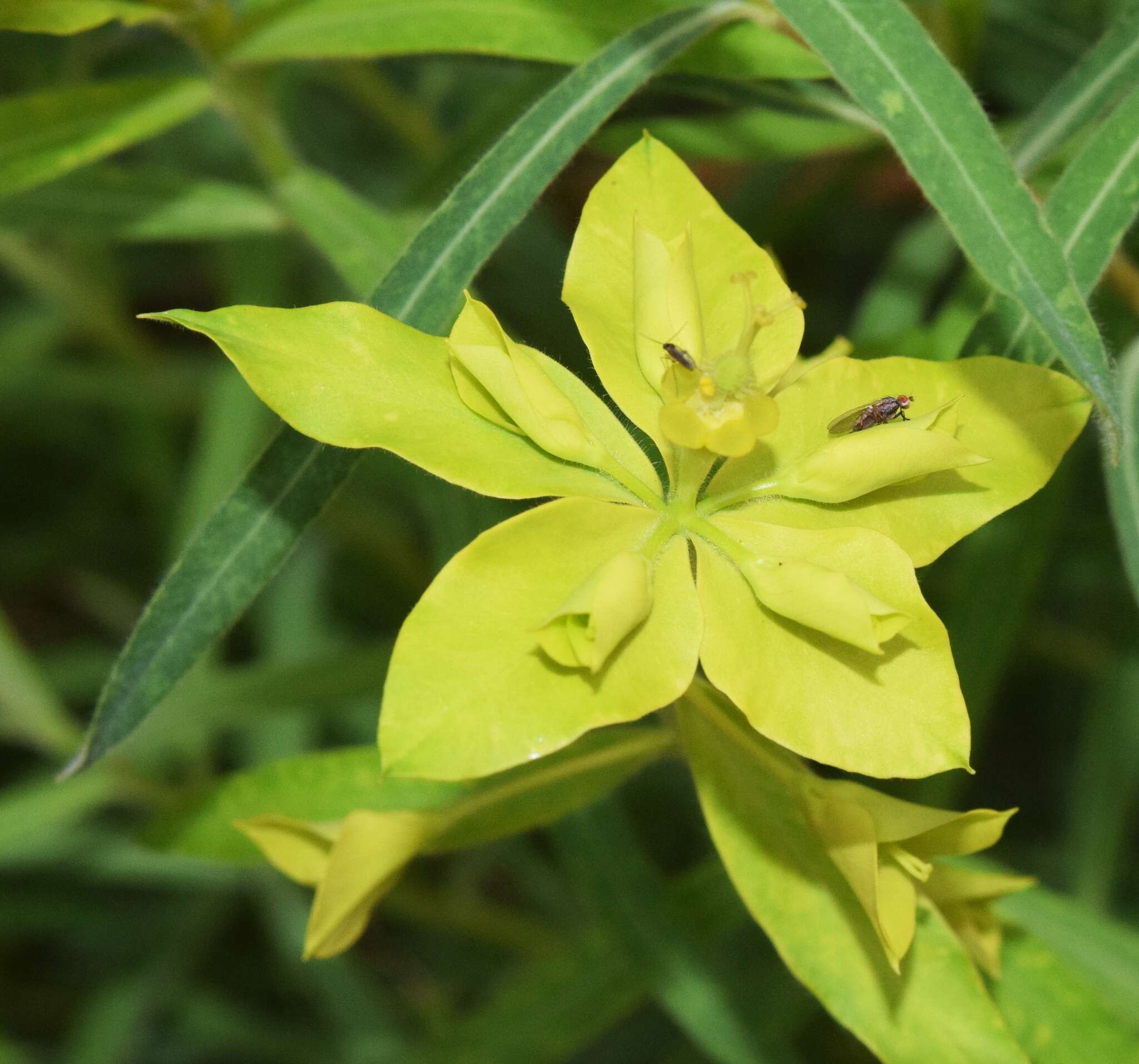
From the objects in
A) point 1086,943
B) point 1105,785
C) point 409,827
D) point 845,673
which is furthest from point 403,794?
point 1105,785

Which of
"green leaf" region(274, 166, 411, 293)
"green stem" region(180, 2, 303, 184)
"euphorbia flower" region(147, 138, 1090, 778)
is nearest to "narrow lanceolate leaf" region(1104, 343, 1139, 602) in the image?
"euphorbia flower" region(147, 138, 1090, 778)

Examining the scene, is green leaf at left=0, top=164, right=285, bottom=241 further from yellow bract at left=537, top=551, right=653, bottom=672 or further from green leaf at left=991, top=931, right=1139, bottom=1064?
green leaf at left=991, top=931, right=1139, bottom=1064

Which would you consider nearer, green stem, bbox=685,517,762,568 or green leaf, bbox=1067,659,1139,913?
green stem, bbox=685,517,762,568

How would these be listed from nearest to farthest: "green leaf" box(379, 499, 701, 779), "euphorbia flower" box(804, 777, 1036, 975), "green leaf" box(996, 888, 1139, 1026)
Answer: "green leaf" box(379, 499, 701, 779), "euphorbia flower" box(804, 777, 1036, 975), "green leaf" box(996, 888, 1139, 1026)

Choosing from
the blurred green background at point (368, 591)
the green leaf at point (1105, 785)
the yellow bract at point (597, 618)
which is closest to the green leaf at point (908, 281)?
the blurred green background at point (368, 591)

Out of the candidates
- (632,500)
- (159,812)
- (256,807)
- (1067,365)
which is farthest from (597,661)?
(159,812)

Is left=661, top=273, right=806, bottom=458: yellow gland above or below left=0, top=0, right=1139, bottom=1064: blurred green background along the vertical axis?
above

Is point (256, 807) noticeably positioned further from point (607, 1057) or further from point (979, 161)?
point (607, 1057)

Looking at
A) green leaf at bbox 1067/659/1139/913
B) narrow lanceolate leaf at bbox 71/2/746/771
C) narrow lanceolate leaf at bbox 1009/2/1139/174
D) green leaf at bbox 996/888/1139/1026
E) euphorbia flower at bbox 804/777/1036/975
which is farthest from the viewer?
green leaf at bbox 1067/659/1139/913
